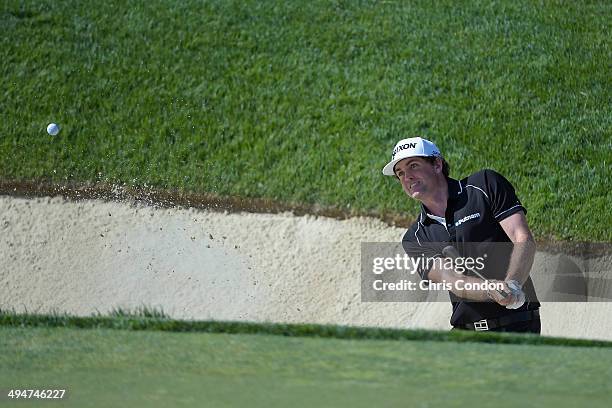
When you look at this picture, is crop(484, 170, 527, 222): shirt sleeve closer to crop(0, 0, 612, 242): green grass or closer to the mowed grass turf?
the mowed grass turf

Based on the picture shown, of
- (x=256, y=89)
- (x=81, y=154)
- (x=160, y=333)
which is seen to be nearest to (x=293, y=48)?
(x=256, y=89)

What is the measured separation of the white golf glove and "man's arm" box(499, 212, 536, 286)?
9 cm

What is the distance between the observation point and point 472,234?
21.6 feet

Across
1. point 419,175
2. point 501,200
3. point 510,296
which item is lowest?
point 510,296

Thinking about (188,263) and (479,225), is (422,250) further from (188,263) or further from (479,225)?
(188,263)

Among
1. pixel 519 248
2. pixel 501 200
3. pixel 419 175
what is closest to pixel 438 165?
pixel 419 175

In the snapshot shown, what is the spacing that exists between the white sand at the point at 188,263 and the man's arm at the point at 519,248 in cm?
359

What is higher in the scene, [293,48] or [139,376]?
[293,48]

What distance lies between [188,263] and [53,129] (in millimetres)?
2672

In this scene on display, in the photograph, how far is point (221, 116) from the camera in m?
12.5

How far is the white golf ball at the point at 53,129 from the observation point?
1214 cm

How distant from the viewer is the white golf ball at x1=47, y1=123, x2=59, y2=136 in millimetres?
12141

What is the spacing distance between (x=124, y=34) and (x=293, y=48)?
2.36m

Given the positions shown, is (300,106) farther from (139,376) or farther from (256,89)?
(139,376)
